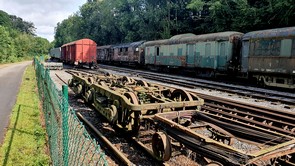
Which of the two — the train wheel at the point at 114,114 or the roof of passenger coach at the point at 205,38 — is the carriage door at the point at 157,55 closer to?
the roof of passenger coach at the point at 205,38

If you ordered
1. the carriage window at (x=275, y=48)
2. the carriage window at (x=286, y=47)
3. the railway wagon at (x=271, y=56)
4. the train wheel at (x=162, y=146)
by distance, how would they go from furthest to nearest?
the carriage window at (x=275, y=48), the railway wagon at (x=271, y=56), the carriage window at (x=286, y=47), the train wheel at (x=162, y=146)

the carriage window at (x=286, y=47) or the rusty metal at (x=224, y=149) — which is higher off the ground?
the carriage window at (x=286, y=47)

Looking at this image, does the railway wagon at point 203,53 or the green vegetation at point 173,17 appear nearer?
the railway wagon at point 203,53

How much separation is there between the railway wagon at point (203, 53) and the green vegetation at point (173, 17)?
21.0ft

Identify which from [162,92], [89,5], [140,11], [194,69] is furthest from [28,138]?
[89,5]

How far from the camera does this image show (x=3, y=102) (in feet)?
34.8

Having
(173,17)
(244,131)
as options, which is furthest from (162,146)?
(173,17)

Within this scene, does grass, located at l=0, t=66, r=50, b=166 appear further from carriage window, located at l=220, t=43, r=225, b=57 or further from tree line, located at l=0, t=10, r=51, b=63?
tree line, located at l=0, t=10, r=51, b=63

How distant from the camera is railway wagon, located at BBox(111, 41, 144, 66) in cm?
3154

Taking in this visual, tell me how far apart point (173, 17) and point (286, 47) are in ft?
93.9

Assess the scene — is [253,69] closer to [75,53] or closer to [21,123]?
[21,123]

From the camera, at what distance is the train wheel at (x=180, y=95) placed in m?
6.95

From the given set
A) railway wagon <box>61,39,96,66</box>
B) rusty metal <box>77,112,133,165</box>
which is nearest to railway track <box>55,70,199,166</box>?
rusty metal <box>77,112,133,165</box>

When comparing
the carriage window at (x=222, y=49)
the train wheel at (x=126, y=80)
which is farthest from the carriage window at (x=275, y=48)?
the train wheel at (x=126, y=80)
